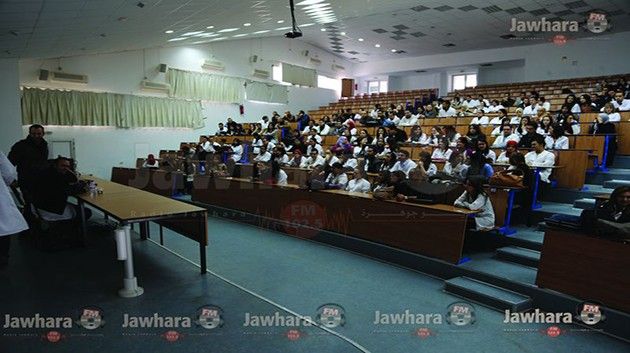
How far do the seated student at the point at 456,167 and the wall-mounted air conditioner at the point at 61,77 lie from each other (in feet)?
32.4

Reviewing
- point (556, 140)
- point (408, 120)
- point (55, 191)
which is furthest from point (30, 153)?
point (408, 120)

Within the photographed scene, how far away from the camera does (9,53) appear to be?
7156 mm

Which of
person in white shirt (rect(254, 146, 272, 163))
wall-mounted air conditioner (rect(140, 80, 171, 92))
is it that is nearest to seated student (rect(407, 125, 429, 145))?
person in white shirt (rect(254, 146, 272, 163))

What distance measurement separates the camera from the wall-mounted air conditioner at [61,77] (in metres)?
9.81

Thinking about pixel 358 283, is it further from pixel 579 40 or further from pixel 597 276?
pixel 579 40

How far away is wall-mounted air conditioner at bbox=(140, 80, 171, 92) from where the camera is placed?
11739 mm

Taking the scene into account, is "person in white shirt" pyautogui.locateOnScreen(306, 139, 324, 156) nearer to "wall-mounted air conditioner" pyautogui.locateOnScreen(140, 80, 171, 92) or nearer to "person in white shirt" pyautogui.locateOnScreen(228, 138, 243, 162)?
"person in white shirt" pyautogui.locateOnScreen(228, 138, 243, 162)

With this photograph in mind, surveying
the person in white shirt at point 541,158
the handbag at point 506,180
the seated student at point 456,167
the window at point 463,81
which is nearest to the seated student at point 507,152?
the person in white shirt at point 541,158

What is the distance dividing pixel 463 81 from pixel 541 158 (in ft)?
43.1

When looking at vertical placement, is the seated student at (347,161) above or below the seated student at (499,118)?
below

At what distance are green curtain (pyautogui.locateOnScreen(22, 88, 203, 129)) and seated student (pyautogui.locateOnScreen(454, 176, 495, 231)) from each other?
10389 mm

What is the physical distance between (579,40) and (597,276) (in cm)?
1354

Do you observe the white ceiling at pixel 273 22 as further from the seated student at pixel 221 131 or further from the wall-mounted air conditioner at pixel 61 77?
the seated student at pixel 221 131

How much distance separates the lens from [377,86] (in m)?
19.6
